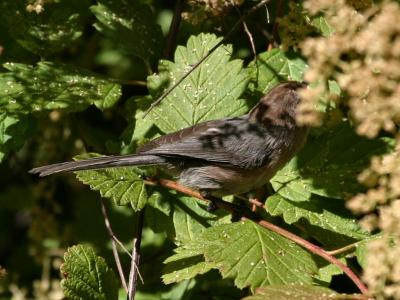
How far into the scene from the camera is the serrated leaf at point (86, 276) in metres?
2.89

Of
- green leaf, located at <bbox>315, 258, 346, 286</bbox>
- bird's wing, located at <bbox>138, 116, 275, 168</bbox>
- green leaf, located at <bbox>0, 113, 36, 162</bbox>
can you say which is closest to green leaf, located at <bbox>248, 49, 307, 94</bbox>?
bird's wing, located at <bbox>138, 116, 275, 168</bbox>

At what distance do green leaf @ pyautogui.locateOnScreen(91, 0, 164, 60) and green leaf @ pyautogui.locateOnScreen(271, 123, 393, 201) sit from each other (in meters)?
1.12

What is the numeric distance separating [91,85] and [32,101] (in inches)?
13.5

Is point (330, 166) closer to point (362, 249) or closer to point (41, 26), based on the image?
point (362, 249)

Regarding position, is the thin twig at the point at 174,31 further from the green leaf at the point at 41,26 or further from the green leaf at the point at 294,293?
the green leaf at the point at 294,293

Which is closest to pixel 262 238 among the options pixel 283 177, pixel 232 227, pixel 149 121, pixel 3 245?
pixel 232 227

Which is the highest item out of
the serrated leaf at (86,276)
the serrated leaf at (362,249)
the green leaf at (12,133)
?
the green leaf at (12,133)

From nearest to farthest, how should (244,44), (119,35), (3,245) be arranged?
(119,35) → (244,44) → (3,245)

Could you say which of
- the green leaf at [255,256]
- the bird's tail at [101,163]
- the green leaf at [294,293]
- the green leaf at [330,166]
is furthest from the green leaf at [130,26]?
the green leaf at [294,293]

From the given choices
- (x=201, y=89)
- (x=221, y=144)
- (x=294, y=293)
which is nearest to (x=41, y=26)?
(x=201, y=89)

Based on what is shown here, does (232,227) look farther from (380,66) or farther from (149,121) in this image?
(380,66)

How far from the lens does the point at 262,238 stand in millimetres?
2867

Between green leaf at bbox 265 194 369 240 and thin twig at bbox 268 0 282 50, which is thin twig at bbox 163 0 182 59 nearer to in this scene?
thin twig at bbox 268 0 282 50

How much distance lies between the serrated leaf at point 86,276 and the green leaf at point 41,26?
4.21 feet
